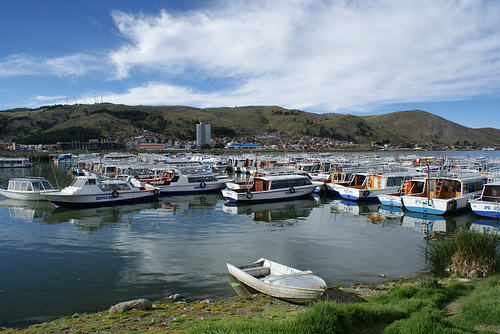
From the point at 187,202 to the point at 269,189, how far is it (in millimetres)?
8117

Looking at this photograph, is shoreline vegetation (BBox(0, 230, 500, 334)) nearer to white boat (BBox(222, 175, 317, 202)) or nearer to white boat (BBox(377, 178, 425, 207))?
white boat (BBox(377, 178, 425, 207))

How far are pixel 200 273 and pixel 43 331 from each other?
5691mm

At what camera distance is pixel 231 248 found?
53.7ft

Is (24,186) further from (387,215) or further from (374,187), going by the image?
(374,187)

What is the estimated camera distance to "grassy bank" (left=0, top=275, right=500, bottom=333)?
6.44 metres

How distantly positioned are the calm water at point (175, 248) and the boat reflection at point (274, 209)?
0.54 feet

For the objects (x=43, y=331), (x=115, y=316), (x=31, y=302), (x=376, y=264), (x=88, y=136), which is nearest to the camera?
(x=43, y=331)

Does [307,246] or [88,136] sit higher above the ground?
[88,136]

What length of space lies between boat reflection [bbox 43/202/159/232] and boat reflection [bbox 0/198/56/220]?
866 mm

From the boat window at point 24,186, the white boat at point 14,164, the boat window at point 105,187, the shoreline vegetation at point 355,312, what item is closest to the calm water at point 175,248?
the shoreline vegetation at point 355,312

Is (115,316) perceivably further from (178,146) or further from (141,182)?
(178,146)


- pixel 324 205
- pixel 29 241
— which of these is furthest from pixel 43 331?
pixel 324 205

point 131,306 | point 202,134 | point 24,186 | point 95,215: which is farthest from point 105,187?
point 202,134

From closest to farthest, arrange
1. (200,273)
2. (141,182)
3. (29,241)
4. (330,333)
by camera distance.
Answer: (330,333), (200,273), (29,241), (141,182)
